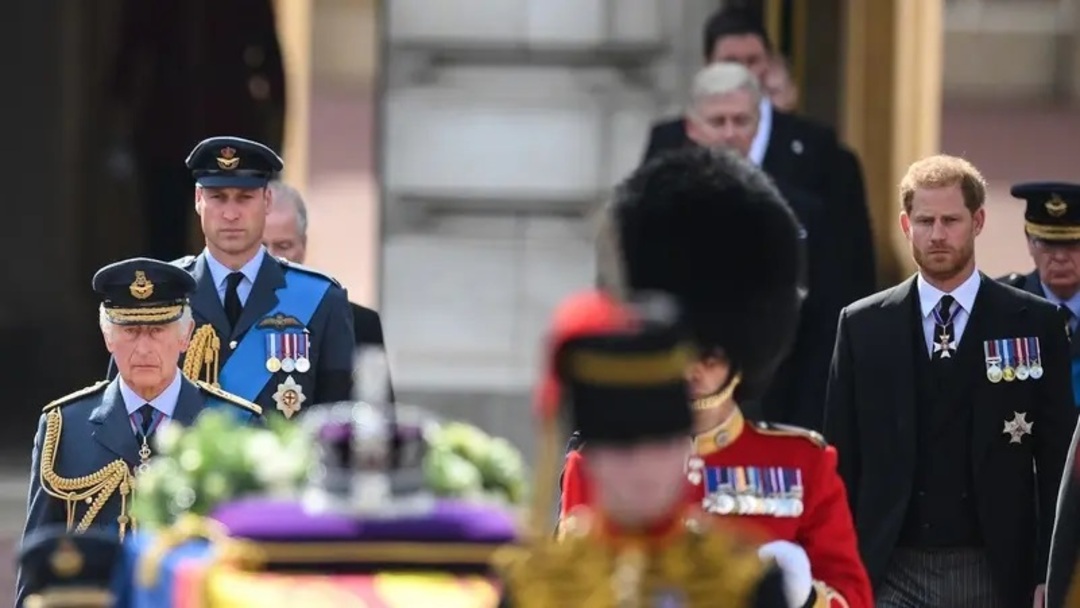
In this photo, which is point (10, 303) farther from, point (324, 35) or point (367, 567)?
point (367, 567)

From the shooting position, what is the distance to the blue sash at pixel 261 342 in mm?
7406

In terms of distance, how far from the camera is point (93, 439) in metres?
6.42

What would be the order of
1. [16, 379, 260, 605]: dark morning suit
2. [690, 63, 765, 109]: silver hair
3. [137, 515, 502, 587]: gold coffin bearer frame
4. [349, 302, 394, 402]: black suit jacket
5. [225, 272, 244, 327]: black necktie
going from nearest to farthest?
[137, 515, 502, 587]: gold coffin bearer frame < [16, 379, 260, 605]: dark morning suit < [225, 272, 244, 327]: black necktie < [349, 302, 394, 402]: black suit jacket < [690, 63, 765, 109]: silver hair

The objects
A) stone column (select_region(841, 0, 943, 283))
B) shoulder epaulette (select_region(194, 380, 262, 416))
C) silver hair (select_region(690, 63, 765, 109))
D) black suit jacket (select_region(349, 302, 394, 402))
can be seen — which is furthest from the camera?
stone column (select_region(841, 0, 943, 283))

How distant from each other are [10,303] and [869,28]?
3.83 metres

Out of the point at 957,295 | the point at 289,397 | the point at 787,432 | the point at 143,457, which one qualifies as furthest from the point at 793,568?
the point at 289,397

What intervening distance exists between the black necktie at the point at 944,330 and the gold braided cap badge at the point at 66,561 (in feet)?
10.5

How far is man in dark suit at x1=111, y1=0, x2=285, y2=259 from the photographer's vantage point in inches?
452

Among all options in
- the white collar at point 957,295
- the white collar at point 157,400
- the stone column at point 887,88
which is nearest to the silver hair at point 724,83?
the white collar at point 957,295

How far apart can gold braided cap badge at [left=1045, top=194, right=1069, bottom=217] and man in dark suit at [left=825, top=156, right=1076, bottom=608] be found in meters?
1.01

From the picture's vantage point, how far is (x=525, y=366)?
10695mm

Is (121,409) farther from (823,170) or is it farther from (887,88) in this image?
(887,88)

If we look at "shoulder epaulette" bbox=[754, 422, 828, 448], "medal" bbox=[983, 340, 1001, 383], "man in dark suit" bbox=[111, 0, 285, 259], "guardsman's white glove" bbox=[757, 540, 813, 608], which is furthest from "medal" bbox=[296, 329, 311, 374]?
"man in dark suit" bbox=[111, 0, 285, 259]

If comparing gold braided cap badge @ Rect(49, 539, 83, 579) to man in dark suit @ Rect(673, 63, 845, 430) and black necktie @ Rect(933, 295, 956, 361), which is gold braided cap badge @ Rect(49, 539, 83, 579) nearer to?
black necktie @ Rect(933, 295, 956, 361)
